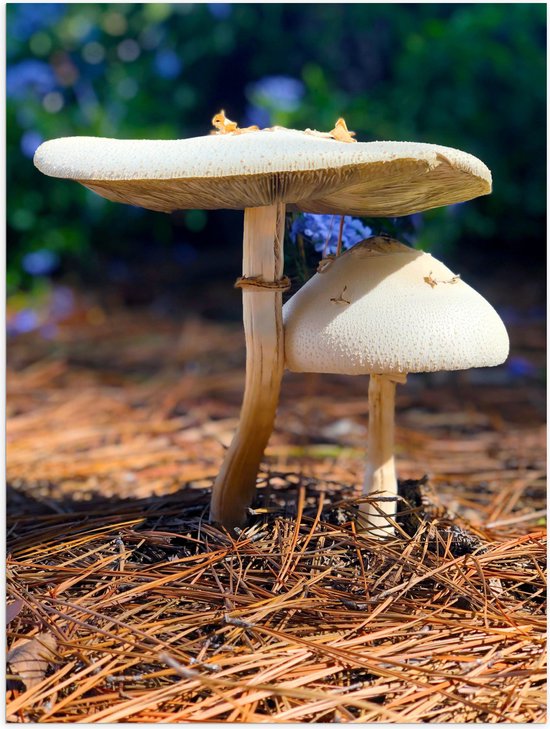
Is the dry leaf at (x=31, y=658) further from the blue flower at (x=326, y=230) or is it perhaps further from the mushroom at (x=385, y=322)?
the blue flower at (x=326, y=230)

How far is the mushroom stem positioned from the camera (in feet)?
6.40

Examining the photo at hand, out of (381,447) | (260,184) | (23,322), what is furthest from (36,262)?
(260,184)

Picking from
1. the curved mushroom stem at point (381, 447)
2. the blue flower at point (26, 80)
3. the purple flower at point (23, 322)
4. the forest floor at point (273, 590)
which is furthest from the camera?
the blue flower at point (26, 80)

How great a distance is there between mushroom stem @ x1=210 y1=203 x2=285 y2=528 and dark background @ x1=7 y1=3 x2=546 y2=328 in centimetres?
335

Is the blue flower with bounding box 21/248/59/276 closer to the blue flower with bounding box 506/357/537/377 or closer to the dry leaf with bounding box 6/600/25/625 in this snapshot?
the blue flower with bounding box 506/357/537/377

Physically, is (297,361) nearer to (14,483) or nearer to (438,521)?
(438,521)

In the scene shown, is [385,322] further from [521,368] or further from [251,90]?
[251,90]

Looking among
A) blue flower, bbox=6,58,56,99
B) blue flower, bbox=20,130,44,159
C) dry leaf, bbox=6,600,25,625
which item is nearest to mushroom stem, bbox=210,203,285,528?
dry leaf, bbox=6,600,25,625

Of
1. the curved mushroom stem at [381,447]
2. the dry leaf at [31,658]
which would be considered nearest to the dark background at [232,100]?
the curved mushroom stem at [381,447]

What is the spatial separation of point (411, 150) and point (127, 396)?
9.30ft

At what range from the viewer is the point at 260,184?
1699 mm

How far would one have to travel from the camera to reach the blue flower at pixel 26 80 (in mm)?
6105

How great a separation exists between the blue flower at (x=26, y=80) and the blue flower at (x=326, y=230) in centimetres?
459

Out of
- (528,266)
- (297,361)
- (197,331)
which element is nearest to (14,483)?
(297,361)
